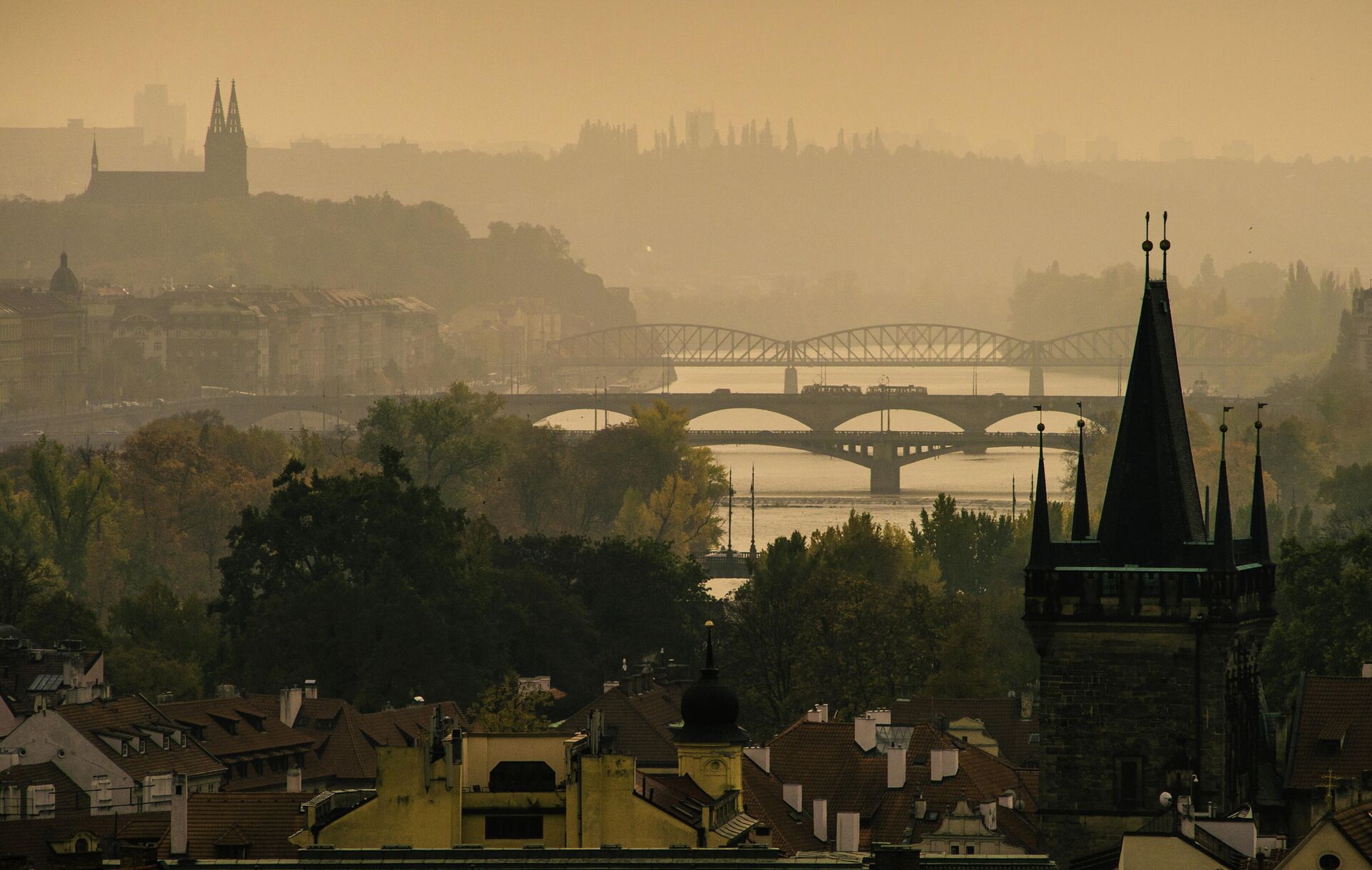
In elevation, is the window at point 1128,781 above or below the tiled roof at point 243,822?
above

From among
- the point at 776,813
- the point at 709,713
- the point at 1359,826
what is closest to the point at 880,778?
the point at 776,813

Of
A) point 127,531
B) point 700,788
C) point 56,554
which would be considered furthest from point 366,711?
point 127,531

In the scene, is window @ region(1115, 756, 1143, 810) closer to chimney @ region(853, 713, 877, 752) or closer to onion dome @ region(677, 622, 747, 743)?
onion dome @ region(677, 622, 747, 743)

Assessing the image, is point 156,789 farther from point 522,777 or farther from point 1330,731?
point 522,777

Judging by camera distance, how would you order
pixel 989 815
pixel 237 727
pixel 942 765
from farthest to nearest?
pixel 237 727, pixel 942 765, pixel 989 815

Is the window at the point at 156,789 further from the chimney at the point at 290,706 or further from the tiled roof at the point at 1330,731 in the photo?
the tiled roof at the point at 1330,731

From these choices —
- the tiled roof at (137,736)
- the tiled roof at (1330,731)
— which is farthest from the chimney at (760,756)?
the tiled roof at (137,736)
